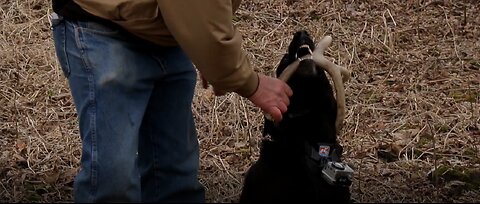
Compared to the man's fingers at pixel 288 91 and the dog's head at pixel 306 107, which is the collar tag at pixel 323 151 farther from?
the man's fingers at pixel 288 91

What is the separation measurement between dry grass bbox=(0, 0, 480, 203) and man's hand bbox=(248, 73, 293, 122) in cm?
148

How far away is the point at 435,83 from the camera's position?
19.2ft

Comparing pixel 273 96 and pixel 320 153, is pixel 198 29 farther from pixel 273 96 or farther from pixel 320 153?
pixel 320 153

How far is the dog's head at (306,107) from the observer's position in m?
2.77

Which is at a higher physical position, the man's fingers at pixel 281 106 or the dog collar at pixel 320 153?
the man's fingers at pixel 281 106

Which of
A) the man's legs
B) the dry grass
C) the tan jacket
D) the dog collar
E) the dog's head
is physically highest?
the tan jacket

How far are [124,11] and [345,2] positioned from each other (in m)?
5.33

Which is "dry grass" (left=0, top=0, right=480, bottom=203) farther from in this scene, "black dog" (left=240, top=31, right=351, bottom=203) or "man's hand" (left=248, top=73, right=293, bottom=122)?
"man's hand" (left=248, top=73, right=293, bottom=122)

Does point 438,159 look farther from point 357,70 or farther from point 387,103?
point 357,70

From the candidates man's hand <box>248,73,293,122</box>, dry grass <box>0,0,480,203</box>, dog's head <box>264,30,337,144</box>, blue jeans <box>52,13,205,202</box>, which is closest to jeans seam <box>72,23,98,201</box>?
blue jeans <box>52,13,205,202</box>

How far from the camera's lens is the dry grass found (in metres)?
4.41

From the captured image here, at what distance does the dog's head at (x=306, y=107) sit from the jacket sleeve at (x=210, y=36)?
253 mm

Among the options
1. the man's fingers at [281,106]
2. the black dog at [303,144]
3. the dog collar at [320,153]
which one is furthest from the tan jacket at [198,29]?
the dog collar at [320,153]

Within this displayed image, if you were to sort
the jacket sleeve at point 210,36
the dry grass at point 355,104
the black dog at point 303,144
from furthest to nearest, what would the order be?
the dry grass at point 355,104 < the black dog at point 303,144 < the jacket sleeve at point 210,36
